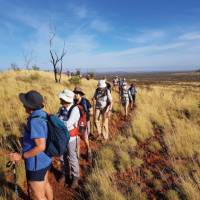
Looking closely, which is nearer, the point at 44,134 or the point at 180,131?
the point at 44,134

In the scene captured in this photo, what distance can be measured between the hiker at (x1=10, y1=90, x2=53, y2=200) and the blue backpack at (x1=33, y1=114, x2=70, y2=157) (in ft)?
0.21

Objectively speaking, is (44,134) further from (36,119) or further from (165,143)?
(165,143)

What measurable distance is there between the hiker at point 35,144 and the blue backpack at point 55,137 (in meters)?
0.06

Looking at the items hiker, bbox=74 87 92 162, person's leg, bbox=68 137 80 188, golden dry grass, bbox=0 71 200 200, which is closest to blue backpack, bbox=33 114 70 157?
golden dry grass, bbox=0 71 200 200

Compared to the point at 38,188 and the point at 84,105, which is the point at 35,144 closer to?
the point at 38,188

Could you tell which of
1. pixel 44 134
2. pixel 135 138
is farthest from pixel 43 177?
pixel 135 138

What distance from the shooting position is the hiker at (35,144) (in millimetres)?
3800

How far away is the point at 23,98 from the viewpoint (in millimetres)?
4004

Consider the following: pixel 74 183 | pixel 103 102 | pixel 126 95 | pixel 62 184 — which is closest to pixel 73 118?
pixel 74 183

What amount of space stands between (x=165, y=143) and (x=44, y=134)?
5328 mm

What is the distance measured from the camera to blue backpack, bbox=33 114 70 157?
12.9ft

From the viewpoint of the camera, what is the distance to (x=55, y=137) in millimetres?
3947

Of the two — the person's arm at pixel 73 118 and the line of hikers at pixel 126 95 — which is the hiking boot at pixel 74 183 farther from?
the line of hikers at pixel 126 95

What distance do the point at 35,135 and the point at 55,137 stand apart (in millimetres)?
280
